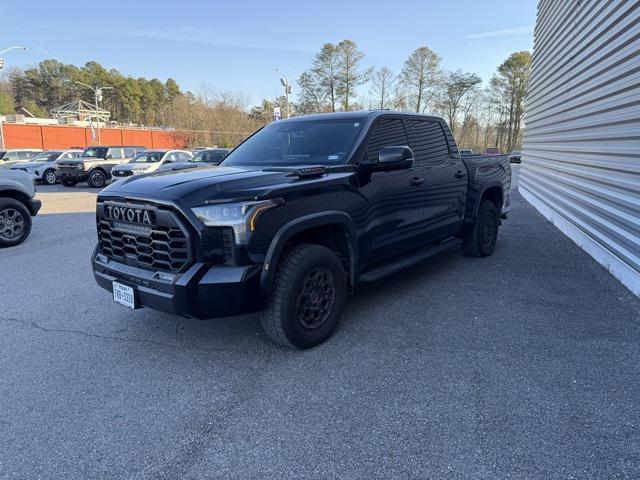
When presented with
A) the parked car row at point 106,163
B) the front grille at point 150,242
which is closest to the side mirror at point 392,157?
the front grille at point 150,242

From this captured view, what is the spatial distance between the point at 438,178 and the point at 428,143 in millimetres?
443

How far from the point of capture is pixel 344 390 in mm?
2887

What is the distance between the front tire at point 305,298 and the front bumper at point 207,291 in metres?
0.19

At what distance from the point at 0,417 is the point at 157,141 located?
204 ft

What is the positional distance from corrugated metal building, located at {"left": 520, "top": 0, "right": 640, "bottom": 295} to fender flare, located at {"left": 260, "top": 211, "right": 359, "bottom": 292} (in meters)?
3.37

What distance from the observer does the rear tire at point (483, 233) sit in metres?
5.97

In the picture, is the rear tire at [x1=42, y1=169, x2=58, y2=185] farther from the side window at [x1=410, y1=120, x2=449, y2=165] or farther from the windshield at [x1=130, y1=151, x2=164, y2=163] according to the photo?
the side window at [x1=410, y1=120, x2=449, y2=165]

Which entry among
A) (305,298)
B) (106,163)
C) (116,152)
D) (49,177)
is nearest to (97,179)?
(106,163)

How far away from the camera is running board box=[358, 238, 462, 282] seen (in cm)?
393

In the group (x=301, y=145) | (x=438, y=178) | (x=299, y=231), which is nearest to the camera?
(x=299, y=231)

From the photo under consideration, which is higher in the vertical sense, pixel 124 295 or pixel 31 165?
pixel 31 165

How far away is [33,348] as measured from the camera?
3.58 metres

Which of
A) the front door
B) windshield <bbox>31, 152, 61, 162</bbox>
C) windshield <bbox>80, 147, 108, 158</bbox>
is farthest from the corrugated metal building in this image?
windshield <bbox>31, 152, 61, 162</bbox>

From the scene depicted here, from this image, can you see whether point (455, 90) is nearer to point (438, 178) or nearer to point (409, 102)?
point (409, 102)
